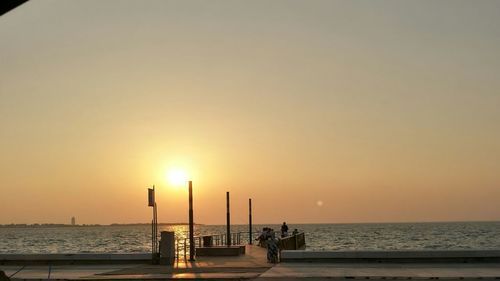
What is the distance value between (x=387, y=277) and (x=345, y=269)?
2983 millimetres

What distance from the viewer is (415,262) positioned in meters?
24.9

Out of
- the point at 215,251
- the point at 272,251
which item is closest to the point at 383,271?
the point at 272,251

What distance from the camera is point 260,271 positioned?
23438 mm

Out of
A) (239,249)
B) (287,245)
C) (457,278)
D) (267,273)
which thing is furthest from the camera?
(287,245)

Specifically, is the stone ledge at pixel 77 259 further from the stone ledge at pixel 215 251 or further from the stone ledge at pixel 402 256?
the stone ledge at pixel 402 256

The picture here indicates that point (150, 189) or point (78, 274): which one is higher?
point (150, 189)

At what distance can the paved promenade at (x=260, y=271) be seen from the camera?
67.1 feet

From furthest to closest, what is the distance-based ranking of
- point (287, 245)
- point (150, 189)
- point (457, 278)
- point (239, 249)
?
point (287, 245) < point (239, 249) < point (150, 189) < point (457, 278)

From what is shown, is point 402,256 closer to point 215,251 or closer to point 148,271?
point 148,271

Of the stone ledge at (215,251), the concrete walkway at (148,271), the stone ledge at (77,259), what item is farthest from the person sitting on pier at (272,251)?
the stone ledge at (77,259)

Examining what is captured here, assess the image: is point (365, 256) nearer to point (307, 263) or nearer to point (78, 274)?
point (307, 263)

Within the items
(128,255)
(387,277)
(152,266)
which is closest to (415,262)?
(387,277)

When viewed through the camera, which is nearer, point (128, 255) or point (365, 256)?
point (365, 256)

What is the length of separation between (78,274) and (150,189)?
5.33m
